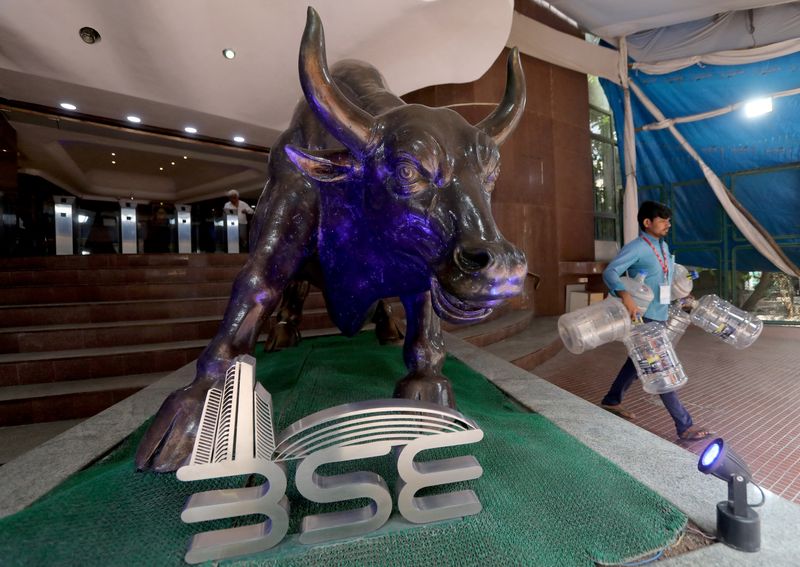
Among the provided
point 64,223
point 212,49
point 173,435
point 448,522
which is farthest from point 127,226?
point 448,522

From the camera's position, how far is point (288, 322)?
9.05 feet

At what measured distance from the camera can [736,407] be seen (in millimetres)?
3004

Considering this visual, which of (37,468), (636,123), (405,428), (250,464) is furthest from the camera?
(636,123)

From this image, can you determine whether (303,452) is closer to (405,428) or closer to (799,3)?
(405,428)

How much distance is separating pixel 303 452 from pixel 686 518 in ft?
2.63

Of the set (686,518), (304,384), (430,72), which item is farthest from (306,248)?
(430,72)

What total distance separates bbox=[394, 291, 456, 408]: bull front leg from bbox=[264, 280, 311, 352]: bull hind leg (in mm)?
1408

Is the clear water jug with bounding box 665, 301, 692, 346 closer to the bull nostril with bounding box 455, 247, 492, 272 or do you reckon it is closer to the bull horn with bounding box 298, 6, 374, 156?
the bull nostril with bounding box 455, 247, 492, 272

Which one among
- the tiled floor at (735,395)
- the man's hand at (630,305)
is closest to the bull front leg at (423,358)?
the man's hand at (630,305)

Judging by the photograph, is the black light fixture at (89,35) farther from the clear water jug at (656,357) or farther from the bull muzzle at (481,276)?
the clear water jug at (656,357)

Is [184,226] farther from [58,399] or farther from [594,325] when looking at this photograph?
[594,325]

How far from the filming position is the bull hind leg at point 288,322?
103 inches

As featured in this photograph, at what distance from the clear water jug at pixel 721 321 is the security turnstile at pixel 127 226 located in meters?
12.5

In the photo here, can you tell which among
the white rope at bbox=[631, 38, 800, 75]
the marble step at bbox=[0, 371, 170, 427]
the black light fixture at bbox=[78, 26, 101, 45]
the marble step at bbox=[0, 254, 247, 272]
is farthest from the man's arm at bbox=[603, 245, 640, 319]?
the white rope at bbox=[631, 38, 800, 75]
